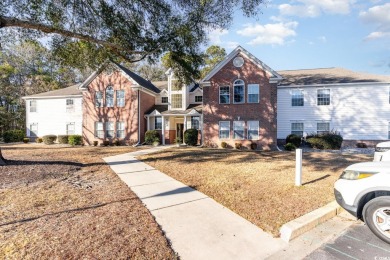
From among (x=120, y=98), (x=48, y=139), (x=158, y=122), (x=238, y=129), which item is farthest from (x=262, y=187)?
(x=48, y=139)

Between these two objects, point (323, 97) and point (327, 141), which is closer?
point (327, 141)

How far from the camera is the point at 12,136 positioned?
26.8 meters

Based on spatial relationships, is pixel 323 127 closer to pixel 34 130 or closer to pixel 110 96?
pixel 110 96

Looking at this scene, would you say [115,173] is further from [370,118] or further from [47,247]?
[370,118]

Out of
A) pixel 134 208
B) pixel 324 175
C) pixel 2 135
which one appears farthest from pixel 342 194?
pixel 2 135

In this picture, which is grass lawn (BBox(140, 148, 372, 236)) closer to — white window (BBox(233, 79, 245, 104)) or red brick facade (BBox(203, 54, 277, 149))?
red brick facade (BBox(203, 54, 277, 149))

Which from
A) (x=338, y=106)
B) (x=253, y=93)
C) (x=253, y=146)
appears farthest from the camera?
(x=338, y=106)

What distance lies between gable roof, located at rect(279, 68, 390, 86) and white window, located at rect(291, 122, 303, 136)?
11.8 feet

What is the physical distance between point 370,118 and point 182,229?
21.6 metres

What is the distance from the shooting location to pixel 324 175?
8352mm

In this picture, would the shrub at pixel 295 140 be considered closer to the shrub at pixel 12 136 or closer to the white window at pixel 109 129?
the white window at pixel 109 129

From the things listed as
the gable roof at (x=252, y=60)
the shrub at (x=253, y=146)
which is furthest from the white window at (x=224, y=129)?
the gable roof at (x=252, y=60)

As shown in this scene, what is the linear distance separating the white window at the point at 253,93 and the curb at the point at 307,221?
14332 mm

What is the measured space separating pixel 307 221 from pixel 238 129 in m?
15.3
